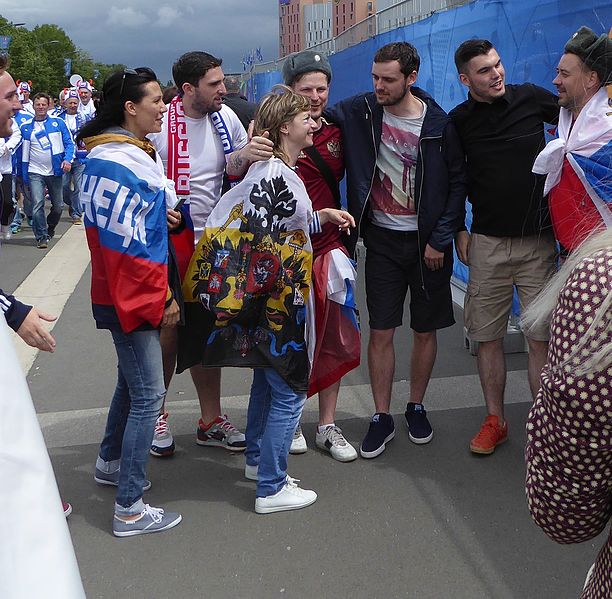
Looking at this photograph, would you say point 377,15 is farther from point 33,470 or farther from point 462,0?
point 33,470

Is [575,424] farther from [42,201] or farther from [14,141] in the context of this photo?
[14,141]

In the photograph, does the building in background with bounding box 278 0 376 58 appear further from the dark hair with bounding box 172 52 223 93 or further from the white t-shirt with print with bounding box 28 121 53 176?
the dark hair with bounding box 172 52 223 93

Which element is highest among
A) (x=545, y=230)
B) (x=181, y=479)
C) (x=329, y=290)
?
(x=545, y=230)

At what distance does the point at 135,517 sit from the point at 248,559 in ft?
1.78

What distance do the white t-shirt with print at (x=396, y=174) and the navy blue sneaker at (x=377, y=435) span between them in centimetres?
100

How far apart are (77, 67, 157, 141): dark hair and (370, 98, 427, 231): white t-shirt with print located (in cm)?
130

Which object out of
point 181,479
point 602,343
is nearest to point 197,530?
point 181,479

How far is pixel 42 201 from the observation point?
37.2ft

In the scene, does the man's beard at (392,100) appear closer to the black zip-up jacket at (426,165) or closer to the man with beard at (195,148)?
the black zip-up jacket at (426,165)

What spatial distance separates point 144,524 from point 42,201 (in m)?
8.87

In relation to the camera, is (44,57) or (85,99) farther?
(44,57)

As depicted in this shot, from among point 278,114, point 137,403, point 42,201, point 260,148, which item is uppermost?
point 278,114

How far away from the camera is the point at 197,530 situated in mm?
3381

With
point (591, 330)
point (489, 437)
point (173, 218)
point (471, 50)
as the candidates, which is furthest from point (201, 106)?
point (591, 330)
